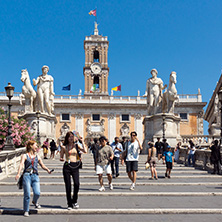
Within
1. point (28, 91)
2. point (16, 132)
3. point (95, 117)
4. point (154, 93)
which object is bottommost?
point (16, 132)

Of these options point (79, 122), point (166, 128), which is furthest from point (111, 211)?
point (79, 122)

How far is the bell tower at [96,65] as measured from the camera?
69.2 m

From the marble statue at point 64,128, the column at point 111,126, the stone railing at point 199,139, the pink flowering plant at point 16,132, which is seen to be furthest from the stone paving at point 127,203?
the column at point 111,126

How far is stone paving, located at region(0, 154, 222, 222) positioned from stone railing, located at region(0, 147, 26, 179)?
6.25ft

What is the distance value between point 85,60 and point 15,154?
56.6 metres

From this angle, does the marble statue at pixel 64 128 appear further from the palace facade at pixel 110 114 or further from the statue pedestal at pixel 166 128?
the statue pedestal at pixel 166 128

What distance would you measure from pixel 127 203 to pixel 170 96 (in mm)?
18081

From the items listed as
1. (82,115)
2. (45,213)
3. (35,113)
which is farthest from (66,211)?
(82,115)

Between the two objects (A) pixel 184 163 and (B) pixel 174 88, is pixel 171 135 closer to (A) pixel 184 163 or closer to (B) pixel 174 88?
(B) pixel 174 88

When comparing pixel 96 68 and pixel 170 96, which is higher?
pixel 96 68

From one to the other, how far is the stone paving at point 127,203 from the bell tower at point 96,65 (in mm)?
57028

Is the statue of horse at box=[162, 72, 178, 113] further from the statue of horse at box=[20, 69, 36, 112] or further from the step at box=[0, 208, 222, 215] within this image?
the step at box=[0, 208, 222, 215]

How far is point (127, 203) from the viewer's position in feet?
26.5

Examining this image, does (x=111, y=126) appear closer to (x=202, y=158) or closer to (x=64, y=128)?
(x=64, y=128)
